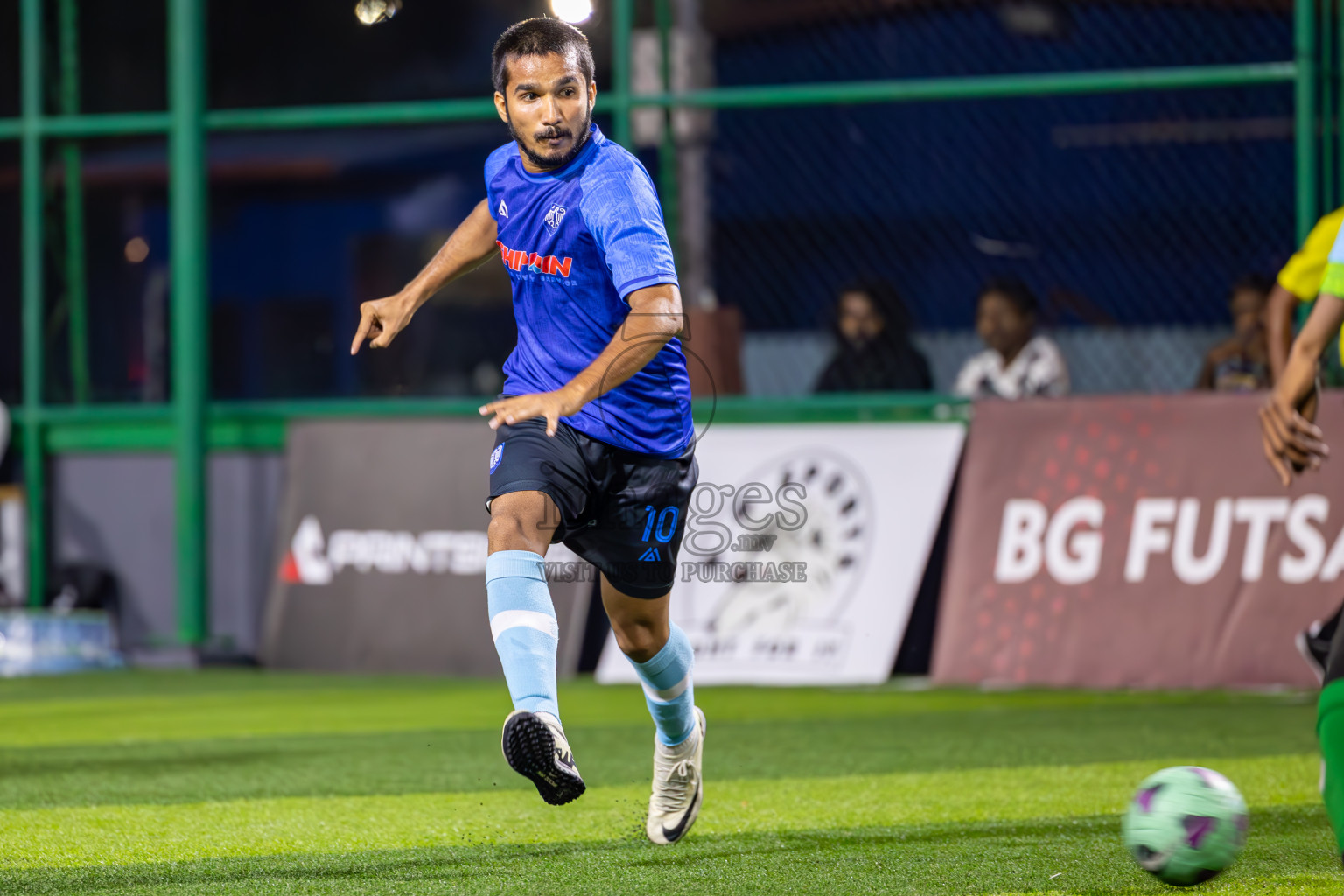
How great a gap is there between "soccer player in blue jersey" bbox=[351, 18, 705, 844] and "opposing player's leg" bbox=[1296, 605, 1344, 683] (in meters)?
3.04

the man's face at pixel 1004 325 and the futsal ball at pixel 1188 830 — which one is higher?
the man's face at pixel 1004 325

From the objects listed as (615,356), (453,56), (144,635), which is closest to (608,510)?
(615,356)

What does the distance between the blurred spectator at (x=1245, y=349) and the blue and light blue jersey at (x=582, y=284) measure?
5226 millimetres

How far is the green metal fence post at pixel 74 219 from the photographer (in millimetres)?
11008

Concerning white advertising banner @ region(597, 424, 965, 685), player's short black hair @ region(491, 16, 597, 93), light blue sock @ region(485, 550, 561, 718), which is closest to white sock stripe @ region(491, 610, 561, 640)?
light blue sock @ region(485, 550, 561, 718)

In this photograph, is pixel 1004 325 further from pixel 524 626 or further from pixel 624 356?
pixel 524 626

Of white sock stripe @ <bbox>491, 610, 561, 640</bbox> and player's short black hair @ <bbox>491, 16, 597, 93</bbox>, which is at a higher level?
player's short black hair @ <bbox>491, 16, 597, 93</bbox>

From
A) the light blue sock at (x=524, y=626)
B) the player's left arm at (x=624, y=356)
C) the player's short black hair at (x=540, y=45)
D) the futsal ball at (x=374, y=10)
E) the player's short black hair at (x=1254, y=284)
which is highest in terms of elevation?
the futsal ball at (x=374, y=10)

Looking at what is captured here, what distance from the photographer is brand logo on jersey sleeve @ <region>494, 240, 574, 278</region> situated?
4.25 meters

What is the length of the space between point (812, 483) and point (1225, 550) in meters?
2.00

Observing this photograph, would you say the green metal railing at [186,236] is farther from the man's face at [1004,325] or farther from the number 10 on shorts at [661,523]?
the number 10 on shorts at [661,523]

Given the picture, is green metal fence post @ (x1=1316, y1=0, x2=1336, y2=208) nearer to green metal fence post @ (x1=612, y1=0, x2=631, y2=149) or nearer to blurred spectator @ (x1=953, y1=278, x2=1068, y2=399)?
blurred spectator @ (x1=953, y1=278, x2=1068, y2=399)

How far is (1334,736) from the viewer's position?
322 cm

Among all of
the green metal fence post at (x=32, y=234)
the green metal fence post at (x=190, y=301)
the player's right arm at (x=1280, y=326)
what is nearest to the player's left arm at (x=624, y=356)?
the player's right arm at (x=1280, y=326)
